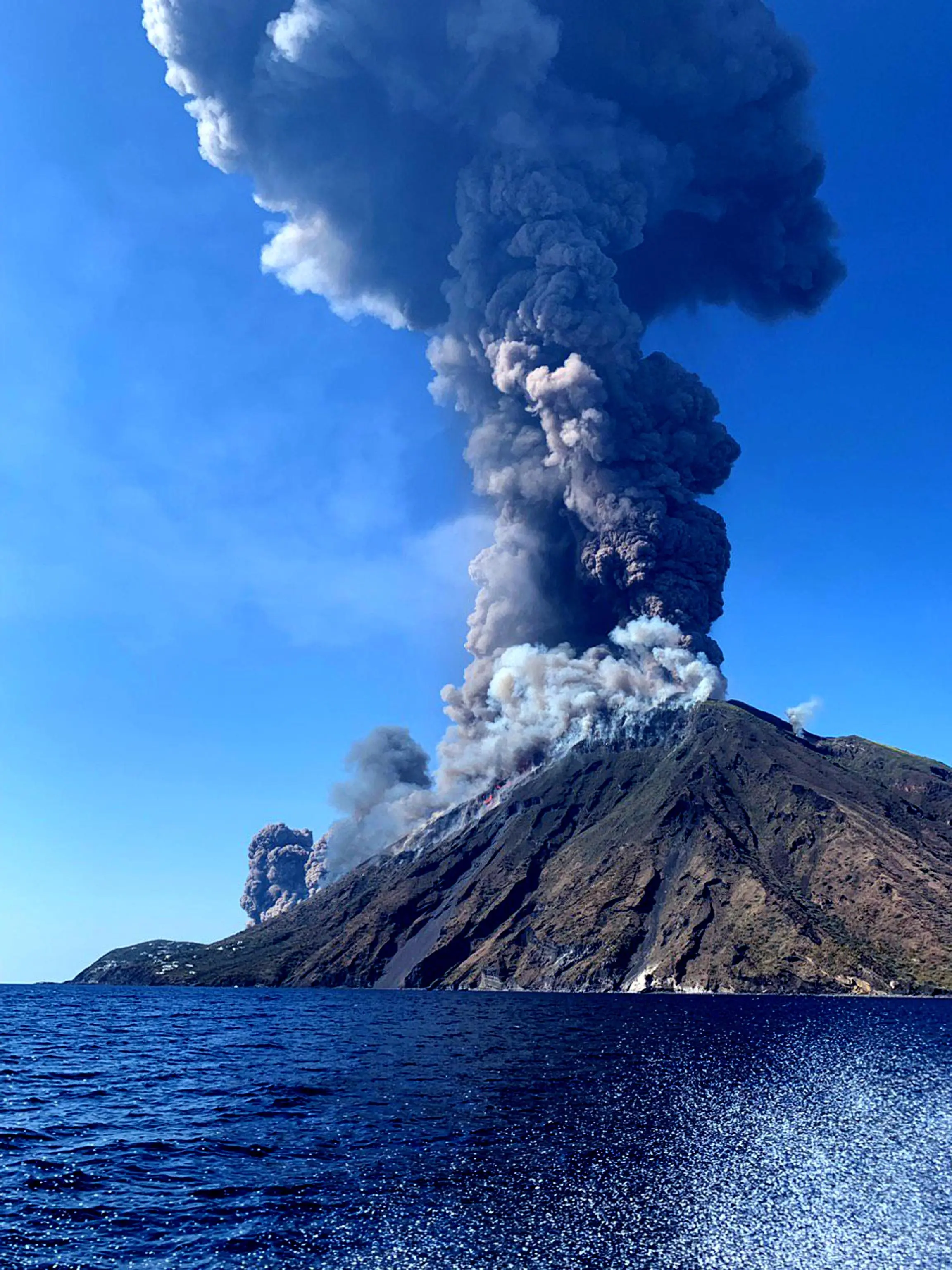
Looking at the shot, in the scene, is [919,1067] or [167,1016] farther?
[167,1016]

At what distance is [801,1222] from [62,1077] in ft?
169

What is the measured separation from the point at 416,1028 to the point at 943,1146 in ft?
223

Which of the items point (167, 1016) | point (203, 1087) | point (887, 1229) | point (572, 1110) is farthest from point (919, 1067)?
point (167, 1016)

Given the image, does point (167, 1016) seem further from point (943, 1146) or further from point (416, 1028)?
point (943, 1146)

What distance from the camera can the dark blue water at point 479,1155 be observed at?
27.8m

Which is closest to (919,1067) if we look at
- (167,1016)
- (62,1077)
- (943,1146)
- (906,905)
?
(943,1146)

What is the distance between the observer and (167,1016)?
12006 centimetres

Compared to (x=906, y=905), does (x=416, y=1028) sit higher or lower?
lower

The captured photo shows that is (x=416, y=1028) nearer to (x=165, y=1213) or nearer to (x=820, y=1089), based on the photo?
(x=820, y=1089)

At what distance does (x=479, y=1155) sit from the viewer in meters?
38.4

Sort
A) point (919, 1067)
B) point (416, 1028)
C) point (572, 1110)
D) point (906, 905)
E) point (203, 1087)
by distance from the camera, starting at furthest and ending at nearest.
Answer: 1. point (906, 905)
2. point (416, 1028)
3. point (919, 1067)
4. point (203, 1087)
5. point (572, 1110)

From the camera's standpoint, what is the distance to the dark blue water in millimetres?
27750

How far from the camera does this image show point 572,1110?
157ft

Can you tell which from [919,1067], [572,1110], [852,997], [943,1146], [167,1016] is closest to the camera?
[943,1146]
